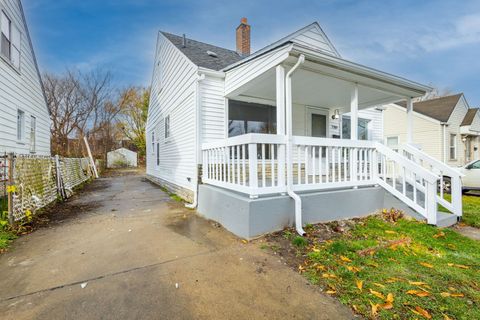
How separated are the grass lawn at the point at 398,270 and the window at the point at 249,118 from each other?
3.78 metres

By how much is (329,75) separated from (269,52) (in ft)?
4.71

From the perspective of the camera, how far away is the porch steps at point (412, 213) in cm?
442

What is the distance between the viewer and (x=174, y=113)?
7.99 meters

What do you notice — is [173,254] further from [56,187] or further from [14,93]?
[14,93]

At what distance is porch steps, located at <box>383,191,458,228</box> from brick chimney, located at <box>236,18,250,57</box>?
26.4 ft

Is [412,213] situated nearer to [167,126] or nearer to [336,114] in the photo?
[336,114]

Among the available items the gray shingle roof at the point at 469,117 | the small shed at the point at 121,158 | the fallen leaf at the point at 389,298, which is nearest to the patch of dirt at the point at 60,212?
the fallen leaf at the point at 389,298

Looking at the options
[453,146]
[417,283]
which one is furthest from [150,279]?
[453,146]

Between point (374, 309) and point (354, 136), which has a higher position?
point (354, 136)

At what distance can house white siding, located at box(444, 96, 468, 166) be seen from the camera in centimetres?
1443

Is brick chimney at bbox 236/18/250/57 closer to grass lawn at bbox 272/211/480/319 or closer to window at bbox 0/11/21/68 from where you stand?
window at bbox 0/11/21/68

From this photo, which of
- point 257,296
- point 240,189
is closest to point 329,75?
point 240,189

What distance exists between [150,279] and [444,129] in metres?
18.4

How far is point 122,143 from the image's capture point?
32.0 m
